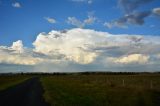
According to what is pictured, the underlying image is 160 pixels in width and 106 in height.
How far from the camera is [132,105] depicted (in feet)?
59.6

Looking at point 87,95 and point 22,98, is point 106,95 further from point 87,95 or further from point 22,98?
point 22,98

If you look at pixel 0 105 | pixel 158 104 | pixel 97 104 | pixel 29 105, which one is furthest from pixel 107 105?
pixel 0 105

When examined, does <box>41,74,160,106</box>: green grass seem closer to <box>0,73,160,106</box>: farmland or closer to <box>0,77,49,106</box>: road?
<box>0,73,160,106</box>: farmland

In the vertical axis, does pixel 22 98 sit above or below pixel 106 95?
below

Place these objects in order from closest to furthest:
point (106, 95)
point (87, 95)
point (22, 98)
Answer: point (22, 98) → point (106, 95) → point (87, 95)

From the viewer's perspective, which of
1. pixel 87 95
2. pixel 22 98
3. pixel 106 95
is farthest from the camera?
pixel 87 95

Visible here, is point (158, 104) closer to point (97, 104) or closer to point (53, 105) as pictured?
point (97, 104)

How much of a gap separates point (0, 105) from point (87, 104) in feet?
19.4

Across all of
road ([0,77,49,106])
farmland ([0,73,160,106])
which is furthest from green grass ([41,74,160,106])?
road ([0,77,49,106])

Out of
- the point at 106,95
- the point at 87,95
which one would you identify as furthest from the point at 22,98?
the point at 106,95

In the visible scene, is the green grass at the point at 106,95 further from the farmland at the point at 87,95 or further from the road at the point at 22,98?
the road at the point at 22,98

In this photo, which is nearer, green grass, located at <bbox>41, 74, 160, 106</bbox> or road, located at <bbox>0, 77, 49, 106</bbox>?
road, located at <bbox>0, 77, 49, 106</bbox>

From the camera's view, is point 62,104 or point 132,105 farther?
point 62,104

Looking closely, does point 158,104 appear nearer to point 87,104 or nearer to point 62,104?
point 87,104
